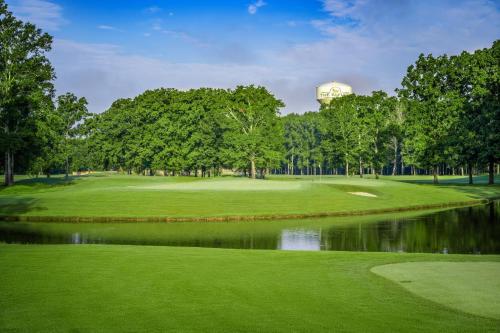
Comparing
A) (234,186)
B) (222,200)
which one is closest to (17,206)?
(222,200)

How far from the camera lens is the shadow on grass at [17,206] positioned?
1795 inches

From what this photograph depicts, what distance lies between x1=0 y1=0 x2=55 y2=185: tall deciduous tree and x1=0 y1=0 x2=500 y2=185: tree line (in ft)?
0.49

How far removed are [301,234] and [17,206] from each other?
91.8ft

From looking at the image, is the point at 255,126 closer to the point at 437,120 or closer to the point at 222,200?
the point at 437,120

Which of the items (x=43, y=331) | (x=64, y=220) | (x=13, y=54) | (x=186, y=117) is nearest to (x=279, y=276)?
(x=43, y=331)

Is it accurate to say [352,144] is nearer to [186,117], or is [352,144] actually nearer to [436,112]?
[436,112]

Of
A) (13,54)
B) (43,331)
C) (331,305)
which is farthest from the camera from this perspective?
(13,54)

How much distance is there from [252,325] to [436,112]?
86196mm

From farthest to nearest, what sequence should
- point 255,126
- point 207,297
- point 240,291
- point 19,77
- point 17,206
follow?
point 255,126 → point 19,77 → point 17,206 → point 240,291 → point 207,297

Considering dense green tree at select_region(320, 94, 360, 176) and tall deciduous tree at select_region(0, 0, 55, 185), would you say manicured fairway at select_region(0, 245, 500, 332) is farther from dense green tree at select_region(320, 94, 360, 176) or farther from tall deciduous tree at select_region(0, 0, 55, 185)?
dense green tree at select_region(320, 94, 360, 176)

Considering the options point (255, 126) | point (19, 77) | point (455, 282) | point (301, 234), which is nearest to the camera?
point (455, 282)

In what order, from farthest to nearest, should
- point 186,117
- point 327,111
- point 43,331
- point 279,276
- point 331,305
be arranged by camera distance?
point 327,111 < point 186,117 < point 279,276 < point 331,305 < point 43,331

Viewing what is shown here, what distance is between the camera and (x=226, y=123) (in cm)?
9562

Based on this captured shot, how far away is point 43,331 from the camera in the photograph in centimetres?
999
